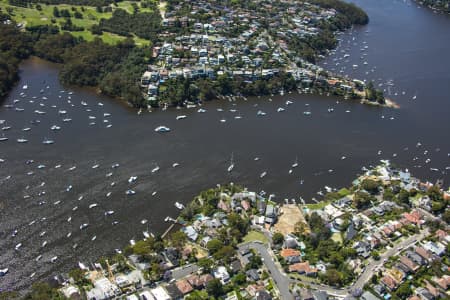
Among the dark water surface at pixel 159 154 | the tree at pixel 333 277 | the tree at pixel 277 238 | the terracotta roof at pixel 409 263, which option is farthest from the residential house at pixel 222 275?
the terracotta roof at pixel 409 263

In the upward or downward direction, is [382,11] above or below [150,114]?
above

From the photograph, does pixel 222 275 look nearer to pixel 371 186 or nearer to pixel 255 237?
pixel 255 237

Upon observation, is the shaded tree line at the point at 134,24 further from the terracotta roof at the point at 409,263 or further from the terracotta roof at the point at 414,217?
the terracotta roof at the point at 409,263

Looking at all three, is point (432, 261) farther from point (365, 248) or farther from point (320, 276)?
point (320, 276)

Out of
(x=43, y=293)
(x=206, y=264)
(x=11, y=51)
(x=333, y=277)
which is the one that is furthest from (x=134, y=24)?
(x=333, y=277)

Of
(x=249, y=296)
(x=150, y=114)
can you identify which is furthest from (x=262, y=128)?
(x=249, y=296)
